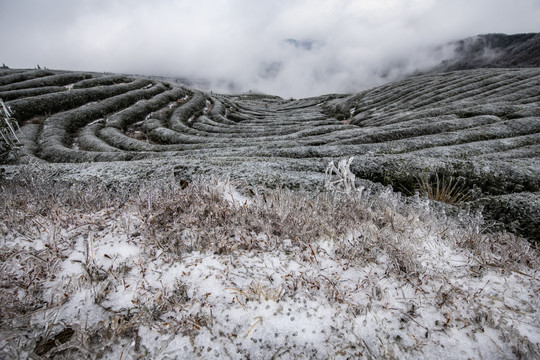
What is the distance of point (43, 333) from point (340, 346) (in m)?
3.50

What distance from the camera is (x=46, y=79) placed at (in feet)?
135

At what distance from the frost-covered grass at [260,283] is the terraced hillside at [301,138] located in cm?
320

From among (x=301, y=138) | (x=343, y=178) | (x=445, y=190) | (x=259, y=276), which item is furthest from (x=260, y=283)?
Result: (x=301, y=138)

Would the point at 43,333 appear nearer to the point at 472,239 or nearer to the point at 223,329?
the point at 223,329

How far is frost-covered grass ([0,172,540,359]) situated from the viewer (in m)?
2.73

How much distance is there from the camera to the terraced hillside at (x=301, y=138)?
860 cm

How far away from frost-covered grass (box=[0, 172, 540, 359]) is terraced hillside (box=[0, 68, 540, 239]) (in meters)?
3.20

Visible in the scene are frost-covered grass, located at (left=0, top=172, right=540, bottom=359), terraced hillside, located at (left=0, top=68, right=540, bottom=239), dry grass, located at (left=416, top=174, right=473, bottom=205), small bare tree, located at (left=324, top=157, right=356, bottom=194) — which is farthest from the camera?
terraced hillside, located at (left=0, top=68, right=540, bottom=239)

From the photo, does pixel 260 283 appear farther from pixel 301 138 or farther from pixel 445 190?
pixel 301 138

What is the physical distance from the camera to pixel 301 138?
27.3 m

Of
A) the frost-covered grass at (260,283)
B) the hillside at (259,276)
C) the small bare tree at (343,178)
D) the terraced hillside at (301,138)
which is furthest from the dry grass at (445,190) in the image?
the small bare tree at (343,178)

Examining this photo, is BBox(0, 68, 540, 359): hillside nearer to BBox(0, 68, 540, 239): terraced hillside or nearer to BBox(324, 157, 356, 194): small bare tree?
BBox(324, 157, 356, 194): small bare tree

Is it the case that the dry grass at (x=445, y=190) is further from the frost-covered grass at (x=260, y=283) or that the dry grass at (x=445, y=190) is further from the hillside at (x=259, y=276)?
the frost-covered grass at (x=260, y=283)

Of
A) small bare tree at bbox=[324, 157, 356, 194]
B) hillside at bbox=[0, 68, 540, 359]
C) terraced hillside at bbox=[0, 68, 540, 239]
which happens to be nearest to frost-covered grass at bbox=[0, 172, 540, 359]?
hillside at bbox=[0, 68, 540, 359]
